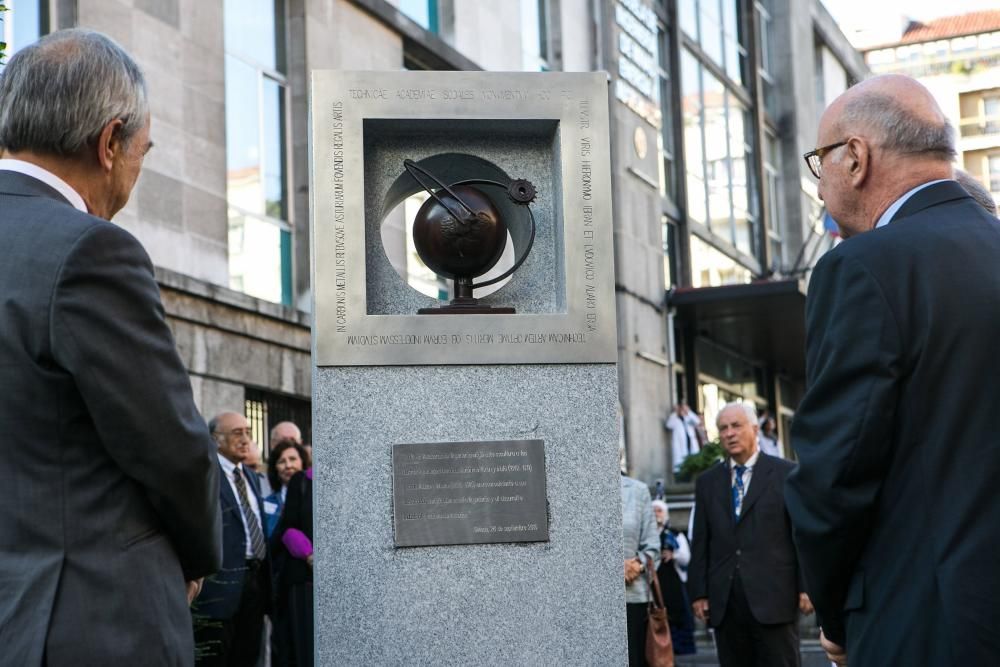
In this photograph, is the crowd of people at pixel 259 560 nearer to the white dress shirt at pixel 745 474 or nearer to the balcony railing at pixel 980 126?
the white dress shirt at pixel 745 474

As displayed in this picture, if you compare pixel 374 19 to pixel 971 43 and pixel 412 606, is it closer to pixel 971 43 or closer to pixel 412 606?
pixel 412 606

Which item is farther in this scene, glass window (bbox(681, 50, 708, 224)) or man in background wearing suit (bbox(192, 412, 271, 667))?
glass window (bbox(681, 50, 708, 224))

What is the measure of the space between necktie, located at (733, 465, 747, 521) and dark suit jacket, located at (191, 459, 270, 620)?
3.21m

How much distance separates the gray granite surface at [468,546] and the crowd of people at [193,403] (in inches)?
98.0

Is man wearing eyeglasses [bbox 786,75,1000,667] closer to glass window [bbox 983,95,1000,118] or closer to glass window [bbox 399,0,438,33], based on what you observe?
glass window [bbox 399,0,438,33]

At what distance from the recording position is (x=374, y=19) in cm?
1959

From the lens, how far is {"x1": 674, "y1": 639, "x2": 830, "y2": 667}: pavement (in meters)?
12.8

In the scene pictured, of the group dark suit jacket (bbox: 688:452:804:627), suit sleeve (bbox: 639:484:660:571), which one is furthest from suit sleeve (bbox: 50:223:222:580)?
suit sleeve (bbox: 639:484:660:571)

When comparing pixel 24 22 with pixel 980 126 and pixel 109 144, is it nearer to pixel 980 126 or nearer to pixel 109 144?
pixel 109 144

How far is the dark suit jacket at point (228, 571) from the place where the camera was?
8477mm

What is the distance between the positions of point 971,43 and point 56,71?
97319 mm

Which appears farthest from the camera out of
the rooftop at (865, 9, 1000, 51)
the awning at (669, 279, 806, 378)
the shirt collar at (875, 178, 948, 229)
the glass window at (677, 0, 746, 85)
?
the rooftop at (865, 9, 1000, 51)

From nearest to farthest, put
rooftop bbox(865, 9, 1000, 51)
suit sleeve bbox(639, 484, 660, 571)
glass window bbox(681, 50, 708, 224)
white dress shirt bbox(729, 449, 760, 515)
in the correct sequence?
white dress shirt bbox(729, 449, 760, 515), suit sleeve bbox(639, 484, 660, 571), glass window bbox(681, 50, 708, 224), rooftop bbox(865, 9, 1000, 51)

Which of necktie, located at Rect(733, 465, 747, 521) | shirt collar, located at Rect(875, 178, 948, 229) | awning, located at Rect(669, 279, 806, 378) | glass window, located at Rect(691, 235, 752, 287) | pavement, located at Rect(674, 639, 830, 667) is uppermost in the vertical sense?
glass window, located at Rect(691, 235, 752, 287)
